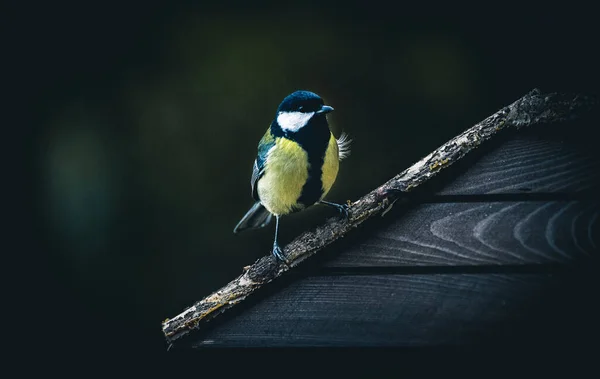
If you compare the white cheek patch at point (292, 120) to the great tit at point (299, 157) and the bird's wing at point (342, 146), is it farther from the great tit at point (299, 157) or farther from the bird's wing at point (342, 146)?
the bird's wing at point (342, 146)

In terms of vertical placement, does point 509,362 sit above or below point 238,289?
below

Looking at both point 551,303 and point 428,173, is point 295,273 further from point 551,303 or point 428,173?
point 551,303

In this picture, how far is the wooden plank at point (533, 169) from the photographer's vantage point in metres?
1.07

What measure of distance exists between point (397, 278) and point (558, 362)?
0.34 m

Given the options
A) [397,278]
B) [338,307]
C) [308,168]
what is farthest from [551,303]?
[308,168]

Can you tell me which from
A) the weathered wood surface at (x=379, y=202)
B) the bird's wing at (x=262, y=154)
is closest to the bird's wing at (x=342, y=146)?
the bird's wing at (x=262, y=154)

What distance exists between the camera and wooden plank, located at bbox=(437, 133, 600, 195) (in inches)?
42.1

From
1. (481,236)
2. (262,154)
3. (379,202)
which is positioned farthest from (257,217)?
(481,236)

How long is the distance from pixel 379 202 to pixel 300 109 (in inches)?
16.8

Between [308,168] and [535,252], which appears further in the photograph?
[308,168]

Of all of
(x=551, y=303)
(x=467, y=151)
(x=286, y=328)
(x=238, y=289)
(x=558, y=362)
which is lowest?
(x=558, y=362)

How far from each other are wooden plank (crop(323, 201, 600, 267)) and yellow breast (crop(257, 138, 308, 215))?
375mm

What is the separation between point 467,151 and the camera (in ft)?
3.56

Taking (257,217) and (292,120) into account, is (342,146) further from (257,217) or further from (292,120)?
(257,217)
